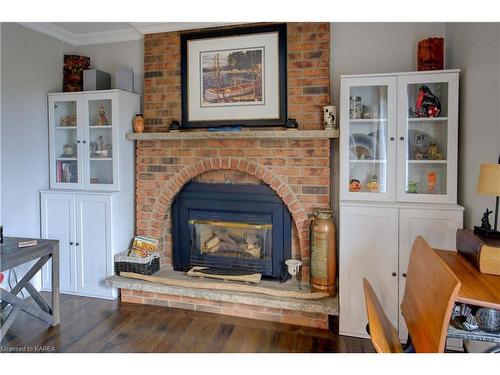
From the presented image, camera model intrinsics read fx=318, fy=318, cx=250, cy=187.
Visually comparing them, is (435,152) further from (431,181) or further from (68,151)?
(68,151)

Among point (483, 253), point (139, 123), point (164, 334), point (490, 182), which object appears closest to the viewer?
point (483, 253)

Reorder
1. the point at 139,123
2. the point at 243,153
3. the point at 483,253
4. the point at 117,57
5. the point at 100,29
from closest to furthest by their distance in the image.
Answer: the point at 483,253 < the point at 243,153 < the point at 139,123 < the point at 100,29 < the point at 117,57

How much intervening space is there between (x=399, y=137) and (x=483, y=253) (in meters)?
1.15

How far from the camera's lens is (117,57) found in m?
3.33

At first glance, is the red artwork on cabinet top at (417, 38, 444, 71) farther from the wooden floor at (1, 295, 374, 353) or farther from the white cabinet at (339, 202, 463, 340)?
the wooden floor at (1, 295, 374, 353)

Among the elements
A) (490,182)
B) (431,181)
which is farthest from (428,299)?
(431,181)

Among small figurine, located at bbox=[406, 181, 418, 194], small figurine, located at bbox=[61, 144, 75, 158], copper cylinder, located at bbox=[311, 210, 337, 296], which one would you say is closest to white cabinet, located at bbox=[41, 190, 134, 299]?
small figurine, located at bbox=[61, 144, 75, 158]

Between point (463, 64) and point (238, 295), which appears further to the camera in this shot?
point (238, 295)

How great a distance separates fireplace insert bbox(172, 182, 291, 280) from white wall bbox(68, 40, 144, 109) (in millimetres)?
1309

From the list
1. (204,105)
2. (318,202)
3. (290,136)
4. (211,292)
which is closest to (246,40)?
(204,105)

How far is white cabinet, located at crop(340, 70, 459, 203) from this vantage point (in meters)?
2.27

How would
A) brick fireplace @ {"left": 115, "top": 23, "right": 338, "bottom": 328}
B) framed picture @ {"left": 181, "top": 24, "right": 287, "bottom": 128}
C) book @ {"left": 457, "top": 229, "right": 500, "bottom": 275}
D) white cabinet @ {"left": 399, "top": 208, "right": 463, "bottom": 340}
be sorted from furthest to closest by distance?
framed picture @ {"left": 181, "top": 24, "right": 287, "bottom": 128} < brick fireplace @ {"left": 115, "top": 23, "right": 338, "bottom": 328} < white cabinet @ {"left": 399, "top": 208, "right": 463, "bottom": 340} < book @ {"left": 457, "top": 229, "right": 500, "bottom": 275}

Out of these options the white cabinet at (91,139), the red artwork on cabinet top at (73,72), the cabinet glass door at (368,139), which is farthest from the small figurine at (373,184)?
the red artwork on cabinet top at (73,72)

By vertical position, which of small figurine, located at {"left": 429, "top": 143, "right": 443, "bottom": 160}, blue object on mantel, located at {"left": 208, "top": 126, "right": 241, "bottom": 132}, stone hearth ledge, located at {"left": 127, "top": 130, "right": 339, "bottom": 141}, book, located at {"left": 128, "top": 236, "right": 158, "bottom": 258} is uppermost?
blue object on mantel, located at {"left": 208, "top": 126, "right": 241, "bottom": 132}
